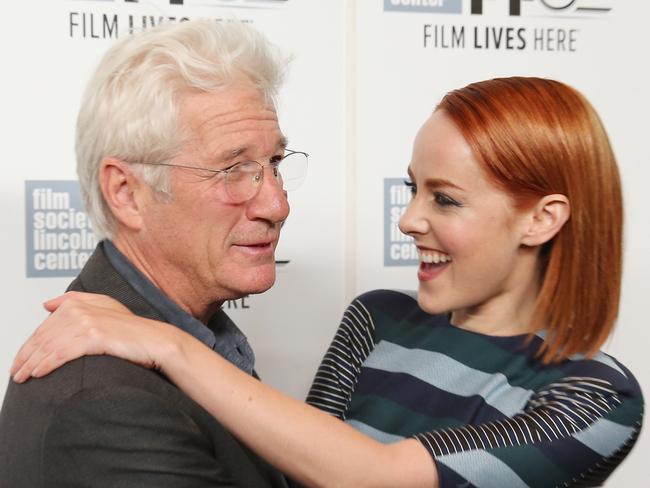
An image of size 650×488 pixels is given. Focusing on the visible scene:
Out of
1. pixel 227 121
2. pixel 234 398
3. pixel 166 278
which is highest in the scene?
pixel 227 121

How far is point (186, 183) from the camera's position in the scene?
3.98 feet

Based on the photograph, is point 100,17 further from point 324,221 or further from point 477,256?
point 477,256

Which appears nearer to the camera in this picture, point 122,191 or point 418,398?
point 122,191

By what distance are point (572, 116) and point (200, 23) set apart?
0.54 metres

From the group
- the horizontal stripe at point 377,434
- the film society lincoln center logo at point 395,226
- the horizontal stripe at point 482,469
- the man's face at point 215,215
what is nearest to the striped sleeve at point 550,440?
the horizontal stripe at point 482,469

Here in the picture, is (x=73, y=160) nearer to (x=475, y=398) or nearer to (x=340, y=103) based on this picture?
(x=340, y=103)

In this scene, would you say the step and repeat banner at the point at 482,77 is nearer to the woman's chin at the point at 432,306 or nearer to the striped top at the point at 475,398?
the striped top at the point at 475,398

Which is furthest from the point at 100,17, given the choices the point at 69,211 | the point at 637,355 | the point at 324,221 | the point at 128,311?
the point at 637,355

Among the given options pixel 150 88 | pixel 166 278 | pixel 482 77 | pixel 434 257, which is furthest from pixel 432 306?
pixel 482 77

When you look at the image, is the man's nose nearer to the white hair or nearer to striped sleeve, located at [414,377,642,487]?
the white hair

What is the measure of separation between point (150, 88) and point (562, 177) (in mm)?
588

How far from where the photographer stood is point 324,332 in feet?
6.48

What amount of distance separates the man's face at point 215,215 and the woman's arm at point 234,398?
0.55ft

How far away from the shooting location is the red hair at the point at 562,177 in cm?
125
